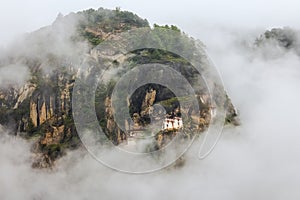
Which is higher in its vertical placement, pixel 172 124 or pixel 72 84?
pixel 72 84

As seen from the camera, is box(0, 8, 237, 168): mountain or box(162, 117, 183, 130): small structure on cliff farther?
box(0, 8, 237, 168): mountain

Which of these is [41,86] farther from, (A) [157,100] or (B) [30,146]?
(A) [157,100]

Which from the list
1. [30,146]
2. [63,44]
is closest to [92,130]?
[30,146]

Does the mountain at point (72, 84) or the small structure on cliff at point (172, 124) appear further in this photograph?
the mountain at point (72, 84)

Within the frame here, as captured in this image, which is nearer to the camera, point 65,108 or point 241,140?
point 65,108

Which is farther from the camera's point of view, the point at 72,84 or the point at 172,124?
the point at 72,84

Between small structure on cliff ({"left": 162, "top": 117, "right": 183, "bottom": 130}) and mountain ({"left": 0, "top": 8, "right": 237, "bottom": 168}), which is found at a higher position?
mountain ({"left": 0, "top": 8, "right": 237, "bottom": 168})

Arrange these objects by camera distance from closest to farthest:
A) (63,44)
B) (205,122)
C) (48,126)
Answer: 1. (205,122)
2. (48,126)
3. (63,44)

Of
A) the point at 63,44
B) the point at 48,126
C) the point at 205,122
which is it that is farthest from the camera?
the point at 63,44
